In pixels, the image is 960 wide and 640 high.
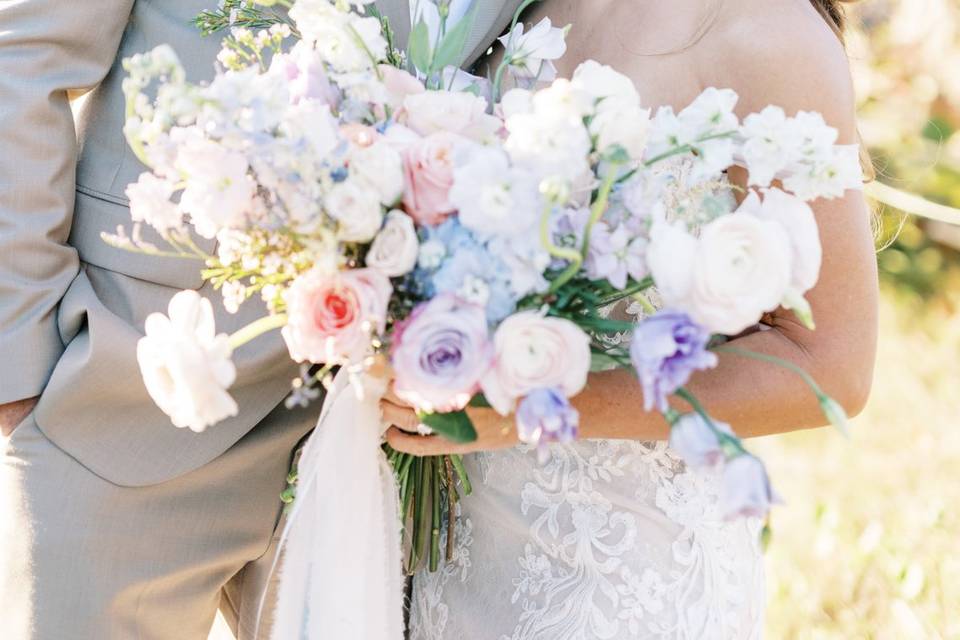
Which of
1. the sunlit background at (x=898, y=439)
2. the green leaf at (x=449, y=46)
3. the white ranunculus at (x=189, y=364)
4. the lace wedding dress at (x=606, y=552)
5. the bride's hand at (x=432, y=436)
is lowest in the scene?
the sunlit background at (x=898, y=439)

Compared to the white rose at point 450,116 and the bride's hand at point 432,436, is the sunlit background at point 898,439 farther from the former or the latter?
the white rose at point 450,116

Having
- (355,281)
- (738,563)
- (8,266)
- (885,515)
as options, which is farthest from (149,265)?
(885,515)

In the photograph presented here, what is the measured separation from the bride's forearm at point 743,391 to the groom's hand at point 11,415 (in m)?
1.12

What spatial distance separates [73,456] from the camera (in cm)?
212

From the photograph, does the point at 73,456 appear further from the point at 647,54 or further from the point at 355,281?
the point at 647,54

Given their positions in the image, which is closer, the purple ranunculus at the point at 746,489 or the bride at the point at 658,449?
the purple ranunculus at the point at 746,489

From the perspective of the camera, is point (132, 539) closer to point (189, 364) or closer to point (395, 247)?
point (189, 364)

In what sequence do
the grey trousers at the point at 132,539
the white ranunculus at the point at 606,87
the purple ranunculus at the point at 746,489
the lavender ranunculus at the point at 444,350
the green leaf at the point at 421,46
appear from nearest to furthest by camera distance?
the purple ranunculus at the point at 746,489, the lavender ranunculus at the point at 444,350, the white ranunculus at the point at 606,87, the green leaf at the point at 421,46, the grey trousers at the point at 132,539

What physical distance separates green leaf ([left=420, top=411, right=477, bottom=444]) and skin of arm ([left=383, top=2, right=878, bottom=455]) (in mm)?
284

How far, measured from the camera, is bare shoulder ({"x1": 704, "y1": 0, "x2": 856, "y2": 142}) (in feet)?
6.15

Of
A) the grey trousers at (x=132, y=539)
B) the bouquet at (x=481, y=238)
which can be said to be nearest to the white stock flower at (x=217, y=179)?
the bouquet at (x=481, y=238)

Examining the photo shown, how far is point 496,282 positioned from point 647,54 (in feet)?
3.04

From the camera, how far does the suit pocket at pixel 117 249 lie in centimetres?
216

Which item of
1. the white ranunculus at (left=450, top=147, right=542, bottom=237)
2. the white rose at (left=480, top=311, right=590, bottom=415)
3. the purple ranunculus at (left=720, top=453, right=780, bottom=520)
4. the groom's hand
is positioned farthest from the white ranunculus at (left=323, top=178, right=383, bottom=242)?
the groom's hand
